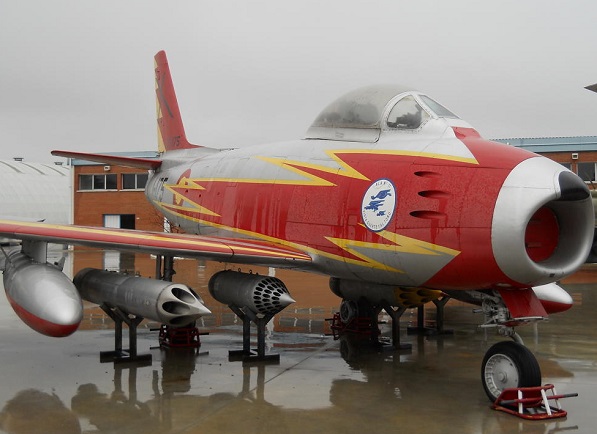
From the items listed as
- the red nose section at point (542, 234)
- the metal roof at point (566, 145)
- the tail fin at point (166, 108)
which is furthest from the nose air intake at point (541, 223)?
the metal roof at point (566, 145)

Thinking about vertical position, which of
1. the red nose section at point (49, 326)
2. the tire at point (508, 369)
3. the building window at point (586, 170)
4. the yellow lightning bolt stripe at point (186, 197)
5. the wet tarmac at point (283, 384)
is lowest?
the wet tarmac at point (283, 384)

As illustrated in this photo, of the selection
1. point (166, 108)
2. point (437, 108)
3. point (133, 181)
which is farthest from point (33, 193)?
point (437, 108)

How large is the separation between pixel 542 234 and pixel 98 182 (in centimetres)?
4618

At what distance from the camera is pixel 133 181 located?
161 ft

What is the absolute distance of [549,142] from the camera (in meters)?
37.1

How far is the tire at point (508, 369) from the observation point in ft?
22.8

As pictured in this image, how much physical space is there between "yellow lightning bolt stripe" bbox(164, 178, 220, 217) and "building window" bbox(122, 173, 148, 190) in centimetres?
3659

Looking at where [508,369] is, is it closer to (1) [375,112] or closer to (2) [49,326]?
(1) [375,112]

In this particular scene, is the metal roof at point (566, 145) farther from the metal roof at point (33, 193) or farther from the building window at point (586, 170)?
the metal roof at point (33, 193)

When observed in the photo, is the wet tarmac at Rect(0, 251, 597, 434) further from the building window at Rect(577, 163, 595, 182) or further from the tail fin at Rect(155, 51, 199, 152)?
the building window at Rect(577, 163, 595, 182)

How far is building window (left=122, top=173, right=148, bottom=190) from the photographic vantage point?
48.8 metres

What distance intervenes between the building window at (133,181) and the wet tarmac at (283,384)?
36.9 m

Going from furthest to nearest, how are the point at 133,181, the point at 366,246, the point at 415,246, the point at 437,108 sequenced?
the point at 133,181
the point at 437,108
the point at 366,246
the point at 415,246

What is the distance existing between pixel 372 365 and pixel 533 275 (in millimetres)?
3199
